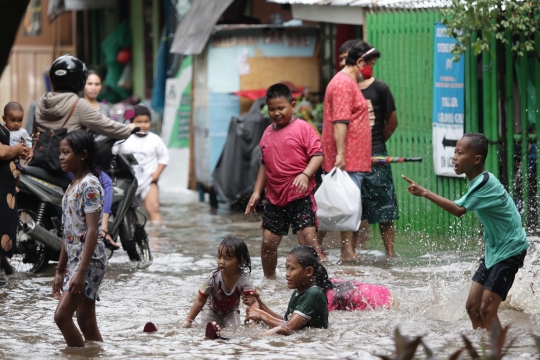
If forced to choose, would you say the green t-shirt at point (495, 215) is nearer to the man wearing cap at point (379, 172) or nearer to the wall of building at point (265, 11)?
the man wearing cap at point (379, 172)

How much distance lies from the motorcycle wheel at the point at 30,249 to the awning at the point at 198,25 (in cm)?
600

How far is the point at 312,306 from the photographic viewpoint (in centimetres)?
636

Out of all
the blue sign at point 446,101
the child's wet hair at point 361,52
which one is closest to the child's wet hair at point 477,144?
the child's wet hair at point 361,52

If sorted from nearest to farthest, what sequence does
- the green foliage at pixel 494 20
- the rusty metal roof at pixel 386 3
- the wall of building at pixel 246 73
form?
the green foliage at pixel 494 20 → the rusty metal roof at pixel 386 3 → the wall of building at pixel 246 73

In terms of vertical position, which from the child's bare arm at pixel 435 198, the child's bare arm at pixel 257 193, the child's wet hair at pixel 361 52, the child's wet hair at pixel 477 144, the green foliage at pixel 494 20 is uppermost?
the green foliage at pixel 494 20

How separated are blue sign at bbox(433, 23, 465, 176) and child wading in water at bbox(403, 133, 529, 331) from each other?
4.63m

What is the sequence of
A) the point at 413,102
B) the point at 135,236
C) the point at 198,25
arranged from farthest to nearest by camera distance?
the point at 198,25 → the point at 413,102 → the point at 135,236

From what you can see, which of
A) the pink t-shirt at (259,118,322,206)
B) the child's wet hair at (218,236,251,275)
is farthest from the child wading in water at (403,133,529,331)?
the pink t-shirt at (259,118,322,206)

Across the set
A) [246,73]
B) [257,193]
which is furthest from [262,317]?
[246,73]

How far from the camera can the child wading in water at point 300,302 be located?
6.36 meters

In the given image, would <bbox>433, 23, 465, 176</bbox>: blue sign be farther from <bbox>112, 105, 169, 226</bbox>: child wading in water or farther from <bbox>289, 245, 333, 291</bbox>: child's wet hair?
<bbox>289, 245, 333, 291</bbox>: child's wet hair

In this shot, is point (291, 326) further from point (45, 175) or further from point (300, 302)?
point (45, 175)

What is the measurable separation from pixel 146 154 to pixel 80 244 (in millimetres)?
5928

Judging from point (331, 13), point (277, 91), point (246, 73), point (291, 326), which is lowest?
point (291, 326)
